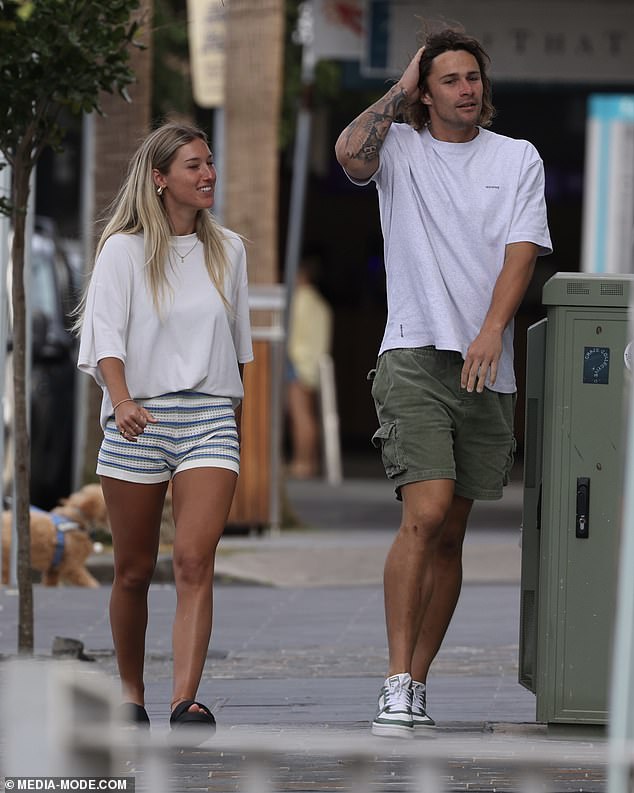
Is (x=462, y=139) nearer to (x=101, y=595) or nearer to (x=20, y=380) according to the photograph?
(x=20, y=380)

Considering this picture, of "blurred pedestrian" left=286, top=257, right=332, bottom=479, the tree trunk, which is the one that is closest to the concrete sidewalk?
the tree trunk

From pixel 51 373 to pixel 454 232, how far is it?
819 cm

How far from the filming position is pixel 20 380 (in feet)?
22.0

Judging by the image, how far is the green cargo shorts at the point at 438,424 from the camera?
4977 mm

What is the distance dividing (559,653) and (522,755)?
287 cm

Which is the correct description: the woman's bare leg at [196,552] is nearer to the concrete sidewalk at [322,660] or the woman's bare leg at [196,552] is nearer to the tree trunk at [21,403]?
the concrete sidewalk at [322,660]

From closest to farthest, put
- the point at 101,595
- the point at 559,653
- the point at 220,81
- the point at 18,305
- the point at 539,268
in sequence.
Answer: the point at 559,653 < the point at 18,305 < the point at 101,595 < the point at 220,81 < the point at 539,268

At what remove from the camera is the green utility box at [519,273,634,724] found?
492 cm

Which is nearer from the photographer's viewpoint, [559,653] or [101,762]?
[101,762]

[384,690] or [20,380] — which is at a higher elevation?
[20,380]

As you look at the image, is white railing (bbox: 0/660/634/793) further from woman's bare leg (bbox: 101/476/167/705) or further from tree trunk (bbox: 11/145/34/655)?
tree trunk (bbox: 11/145/34/655)

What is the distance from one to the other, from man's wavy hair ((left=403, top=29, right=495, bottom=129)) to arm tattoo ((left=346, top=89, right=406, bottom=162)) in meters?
0.08

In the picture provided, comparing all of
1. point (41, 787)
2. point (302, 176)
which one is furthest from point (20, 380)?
point (302, 176)

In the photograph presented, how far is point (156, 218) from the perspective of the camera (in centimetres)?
521
